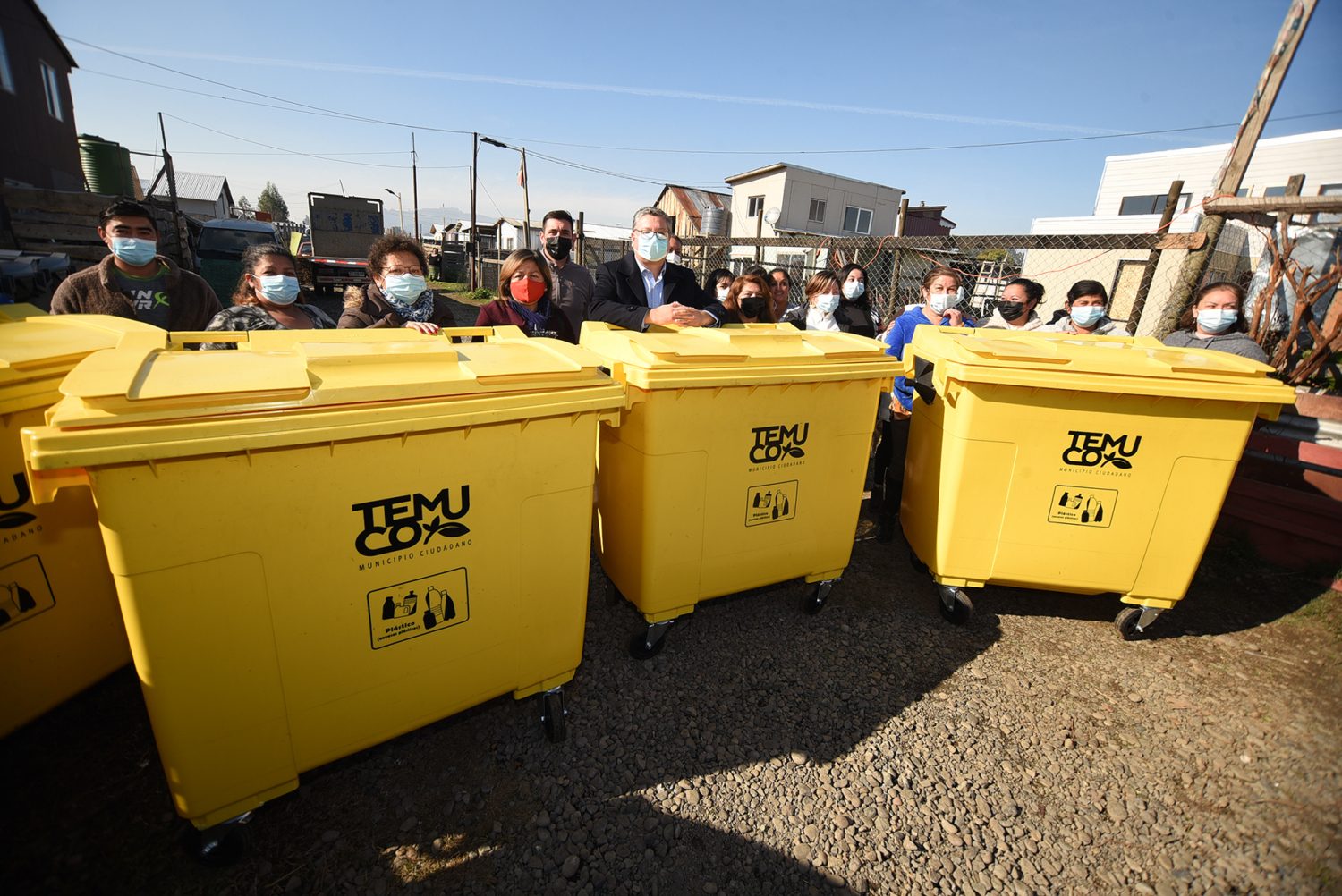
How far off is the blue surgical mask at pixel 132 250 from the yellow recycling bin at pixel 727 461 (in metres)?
2.80

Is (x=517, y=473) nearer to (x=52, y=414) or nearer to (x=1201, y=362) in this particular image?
(x=52, y=414)

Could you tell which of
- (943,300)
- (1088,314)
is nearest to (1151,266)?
(1088,314)

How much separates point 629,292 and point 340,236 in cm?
1620

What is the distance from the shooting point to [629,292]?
3672 mm


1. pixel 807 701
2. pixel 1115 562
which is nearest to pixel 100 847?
pixel 807 701

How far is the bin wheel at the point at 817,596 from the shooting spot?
2971 millimetres

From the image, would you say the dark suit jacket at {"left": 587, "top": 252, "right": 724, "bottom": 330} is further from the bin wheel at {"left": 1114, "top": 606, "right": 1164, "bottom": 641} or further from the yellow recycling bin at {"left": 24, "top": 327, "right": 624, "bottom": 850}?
the bin wheel at {"left": 1114, "top": 606, "right": 1164, "bottom": 641}

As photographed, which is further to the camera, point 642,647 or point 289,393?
point 642,647

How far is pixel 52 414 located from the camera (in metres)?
1.27

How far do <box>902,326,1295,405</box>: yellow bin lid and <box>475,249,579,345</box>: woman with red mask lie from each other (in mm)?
2340

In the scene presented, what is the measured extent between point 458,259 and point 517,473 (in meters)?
28.7

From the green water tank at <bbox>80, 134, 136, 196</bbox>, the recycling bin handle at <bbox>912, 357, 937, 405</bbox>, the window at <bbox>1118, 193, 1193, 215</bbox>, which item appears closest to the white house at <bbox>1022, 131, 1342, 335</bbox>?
the window at <bbox>1118, 193, 1193, 215</bbox>

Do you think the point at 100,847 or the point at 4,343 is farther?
the point at 4,343

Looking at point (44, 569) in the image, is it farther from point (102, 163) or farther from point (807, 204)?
point (807, 204)
